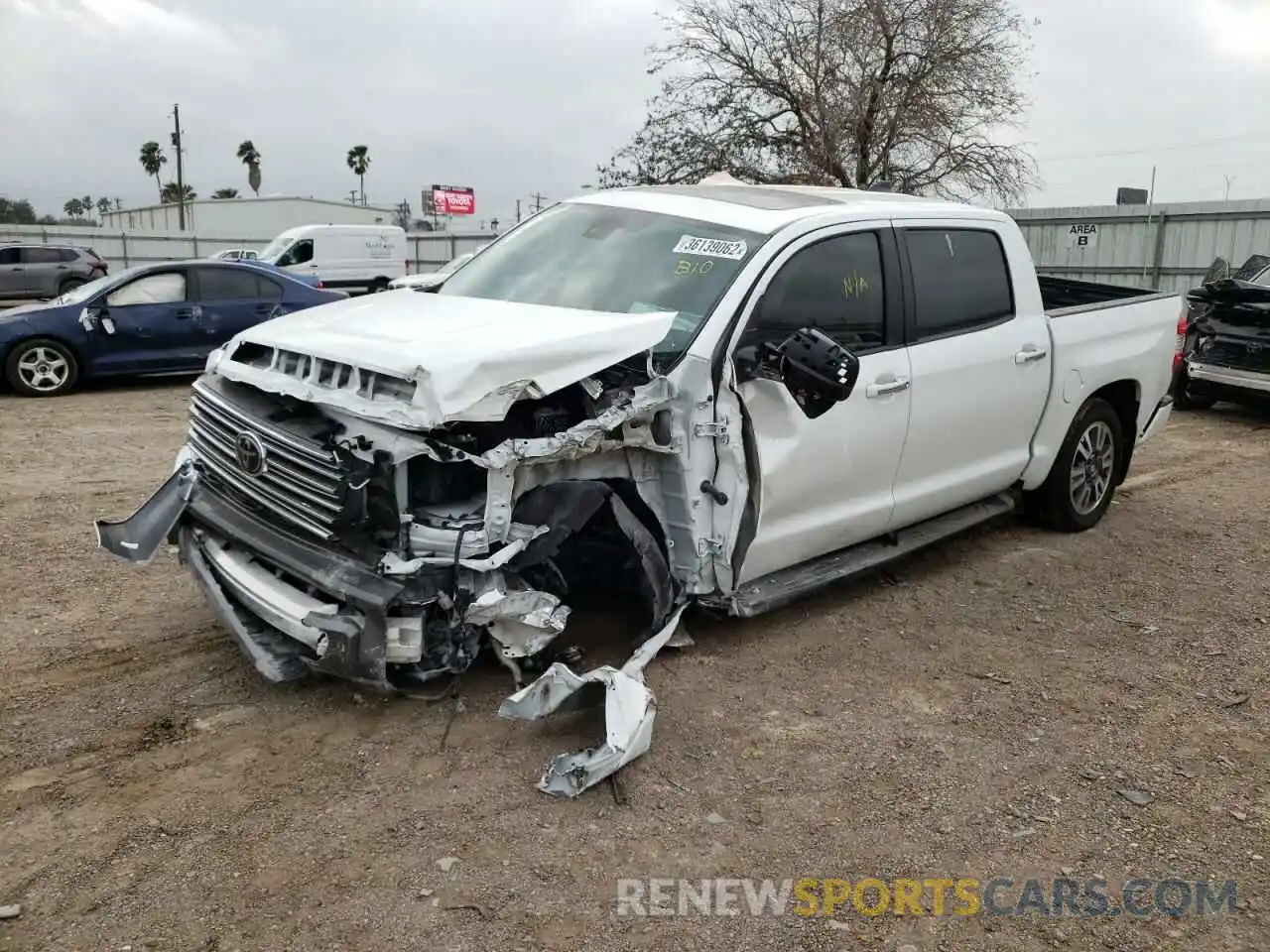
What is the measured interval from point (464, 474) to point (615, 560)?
2.97ft

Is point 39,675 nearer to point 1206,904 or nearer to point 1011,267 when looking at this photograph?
point 1206,904

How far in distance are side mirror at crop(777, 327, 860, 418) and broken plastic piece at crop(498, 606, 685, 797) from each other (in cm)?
130

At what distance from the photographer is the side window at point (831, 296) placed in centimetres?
431

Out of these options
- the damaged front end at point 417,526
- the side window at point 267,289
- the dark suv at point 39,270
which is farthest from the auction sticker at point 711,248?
Result: the dark suv at point 39,270

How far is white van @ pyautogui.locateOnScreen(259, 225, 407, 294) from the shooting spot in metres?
22.3

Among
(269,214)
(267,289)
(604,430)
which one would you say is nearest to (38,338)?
(267,289)

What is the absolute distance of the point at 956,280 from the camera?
5.18 m

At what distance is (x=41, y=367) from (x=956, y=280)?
9.61 meters

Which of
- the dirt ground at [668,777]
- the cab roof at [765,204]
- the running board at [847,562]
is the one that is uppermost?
the cab roof at [765,204]

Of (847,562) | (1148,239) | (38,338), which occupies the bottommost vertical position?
(847,562)

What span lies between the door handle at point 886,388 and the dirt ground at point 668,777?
1.08 meters

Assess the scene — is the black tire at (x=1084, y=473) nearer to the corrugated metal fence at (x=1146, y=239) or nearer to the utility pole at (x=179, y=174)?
the corrugated metal fence at (x=1146, y=239)

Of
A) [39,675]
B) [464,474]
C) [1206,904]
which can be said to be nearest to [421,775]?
[464,474]

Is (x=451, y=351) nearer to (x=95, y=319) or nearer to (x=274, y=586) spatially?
(x=274, y=586)
